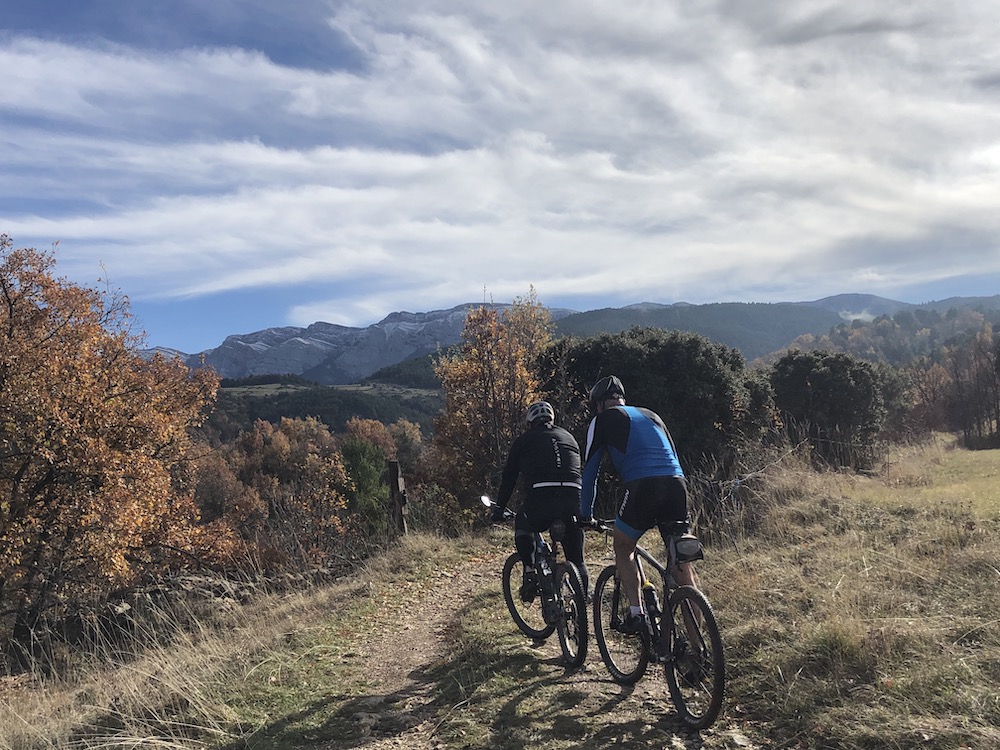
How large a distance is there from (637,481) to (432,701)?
270 centimetres

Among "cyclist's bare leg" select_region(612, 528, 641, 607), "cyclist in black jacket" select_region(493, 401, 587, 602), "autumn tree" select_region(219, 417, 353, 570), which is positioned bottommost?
"autumn tree" select_region(219, 417, 353, 570)

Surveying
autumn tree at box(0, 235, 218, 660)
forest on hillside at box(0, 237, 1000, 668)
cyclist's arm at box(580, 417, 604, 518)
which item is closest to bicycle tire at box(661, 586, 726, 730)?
cyclist's arm at box(580, 417, 604, 518)

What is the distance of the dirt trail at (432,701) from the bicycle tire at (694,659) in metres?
0.19

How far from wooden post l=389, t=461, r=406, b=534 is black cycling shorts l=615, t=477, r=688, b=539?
28.5 feet

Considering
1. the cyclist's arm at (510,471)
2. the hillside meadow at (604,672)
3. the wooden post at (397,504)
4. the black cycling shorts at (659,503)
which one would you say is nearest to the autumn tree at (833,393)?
the wooden post at (397,504)

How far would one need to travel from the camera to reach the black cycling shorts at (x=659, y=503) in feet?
14.9

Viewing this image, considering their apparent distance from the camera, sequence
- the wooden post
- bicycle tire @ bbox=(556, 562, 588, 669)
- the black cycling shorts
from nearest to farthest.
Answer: the black cycling shorts
bicycle tire @ bbox=(556, 562, 588, 669)
the wooden post

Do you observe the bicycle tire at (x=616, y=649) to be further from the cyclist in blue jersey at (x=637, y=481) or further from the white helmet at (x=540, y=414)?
the white helmet at (x=540, y=414)

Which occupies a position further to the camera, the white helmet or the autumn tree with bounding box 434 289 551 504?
the autumn tree with bounding box 434 289 551 504

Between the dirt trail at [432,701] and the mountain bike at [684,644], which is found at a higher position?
the mountain bike at [684,644]

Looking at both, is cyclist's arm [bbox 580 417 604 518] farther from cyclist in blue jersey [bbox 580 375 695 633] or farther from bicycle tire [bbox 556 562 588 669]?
bicycle tire [bbox 556 562 588 669]

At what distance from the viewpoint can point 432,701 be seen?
5238 millimetres

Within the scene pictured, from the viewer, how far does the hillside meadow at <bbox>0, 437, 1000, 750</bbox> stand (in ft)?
13.6

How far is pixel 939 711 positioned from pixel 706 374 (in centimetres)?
2373
